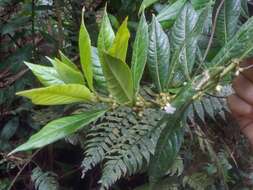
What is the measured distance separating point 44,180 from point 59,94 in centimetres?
95

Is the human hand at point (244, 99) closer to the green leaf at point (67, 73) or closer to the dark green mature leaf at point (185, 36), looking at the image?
the dark green mature leaf at point (185, 36)

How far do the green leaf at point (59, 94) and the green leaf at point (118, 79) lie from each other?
1.1 inches

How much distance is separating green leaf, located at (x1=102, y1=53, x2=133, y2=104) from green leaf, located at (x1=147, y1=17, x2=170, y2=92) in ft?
0.25

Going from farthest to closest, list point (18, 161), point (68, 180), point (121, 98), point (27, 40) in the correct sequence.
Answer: point (27, 40), point (68, 180), point (18, 161), point (121, 98)

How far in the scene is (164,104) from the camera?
20.8 inches

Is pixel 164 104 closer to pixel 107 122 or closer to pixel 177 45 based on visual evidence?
pixel 177 45

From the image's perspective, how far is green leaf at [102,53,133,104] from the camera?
48 cm

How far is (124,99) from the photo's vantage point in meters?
0.52

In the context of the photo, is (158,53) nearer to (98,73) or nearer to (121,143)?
(98,73)

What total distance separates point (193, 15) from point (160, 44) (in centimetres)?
5

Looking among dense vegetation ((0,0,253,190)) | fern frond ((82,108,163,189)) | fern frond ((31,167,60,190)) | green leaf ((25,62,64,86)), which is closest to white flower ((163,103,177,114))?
dense vegetation ((0,0,253,190))

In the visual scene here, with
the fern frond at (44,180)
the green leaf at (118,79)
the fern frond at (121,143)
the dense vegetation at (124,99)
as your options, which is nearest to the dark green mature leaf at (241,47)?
the dense vegetation at (124,99)

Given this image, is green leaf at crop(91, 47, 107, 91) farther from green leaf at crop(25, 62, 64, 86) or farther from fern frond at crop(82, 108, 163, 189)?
fern frond at crop(82, 108, 163, 189)

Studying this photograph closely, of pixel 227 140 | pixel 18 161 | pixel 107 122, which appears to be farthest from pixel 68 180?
pixel 227 140
